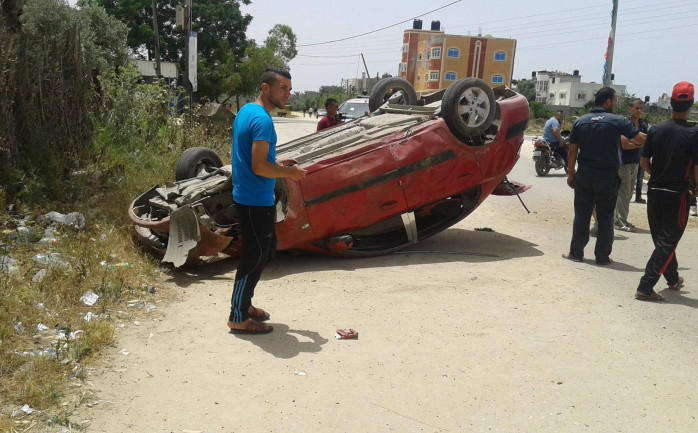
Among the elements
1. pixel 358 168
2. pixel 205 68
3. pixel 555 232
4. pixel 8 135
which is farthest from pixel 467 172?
pixel 205 68

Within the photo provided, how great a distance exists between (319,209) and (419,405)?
10.6 feet

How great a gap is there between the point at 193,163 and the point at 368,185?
2.23 metres

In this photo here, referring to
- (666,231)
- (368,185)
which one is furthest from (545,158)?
(666,231)

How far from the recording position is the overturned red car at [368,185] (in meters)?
6.61

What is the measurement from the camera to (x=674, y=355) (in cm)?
462

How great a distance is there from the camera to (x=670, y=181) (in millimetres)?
5879

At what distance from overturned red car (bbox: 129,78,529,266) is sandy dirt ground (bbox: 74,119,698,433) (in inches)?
16.0

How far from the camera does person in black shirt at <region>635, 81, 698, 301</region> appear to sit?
583cm

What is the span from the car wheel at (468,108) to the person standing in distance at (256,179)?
296cm

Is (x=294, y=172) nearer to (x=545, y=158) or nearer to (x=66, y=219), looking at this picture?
(x=66, y=219)

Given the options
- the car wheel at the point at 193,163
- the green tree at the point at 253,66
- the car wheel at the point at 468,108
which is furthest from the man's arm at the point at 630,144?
the green tree at the point at 253,66

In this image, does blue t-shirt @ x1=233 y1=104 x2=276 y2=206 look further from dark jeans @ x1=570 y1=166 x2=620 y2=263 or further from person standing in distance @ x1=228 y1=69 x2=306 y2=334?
dark jeans @ x1=570 y1=166 x2=620 y2=263

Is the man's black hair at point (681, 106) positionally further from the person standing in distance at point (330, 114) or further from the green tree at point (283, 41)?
the green tree at point (283, 41)

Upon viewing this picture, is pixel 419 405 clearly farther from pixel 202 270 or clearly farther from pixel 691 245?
pixel 691 245
